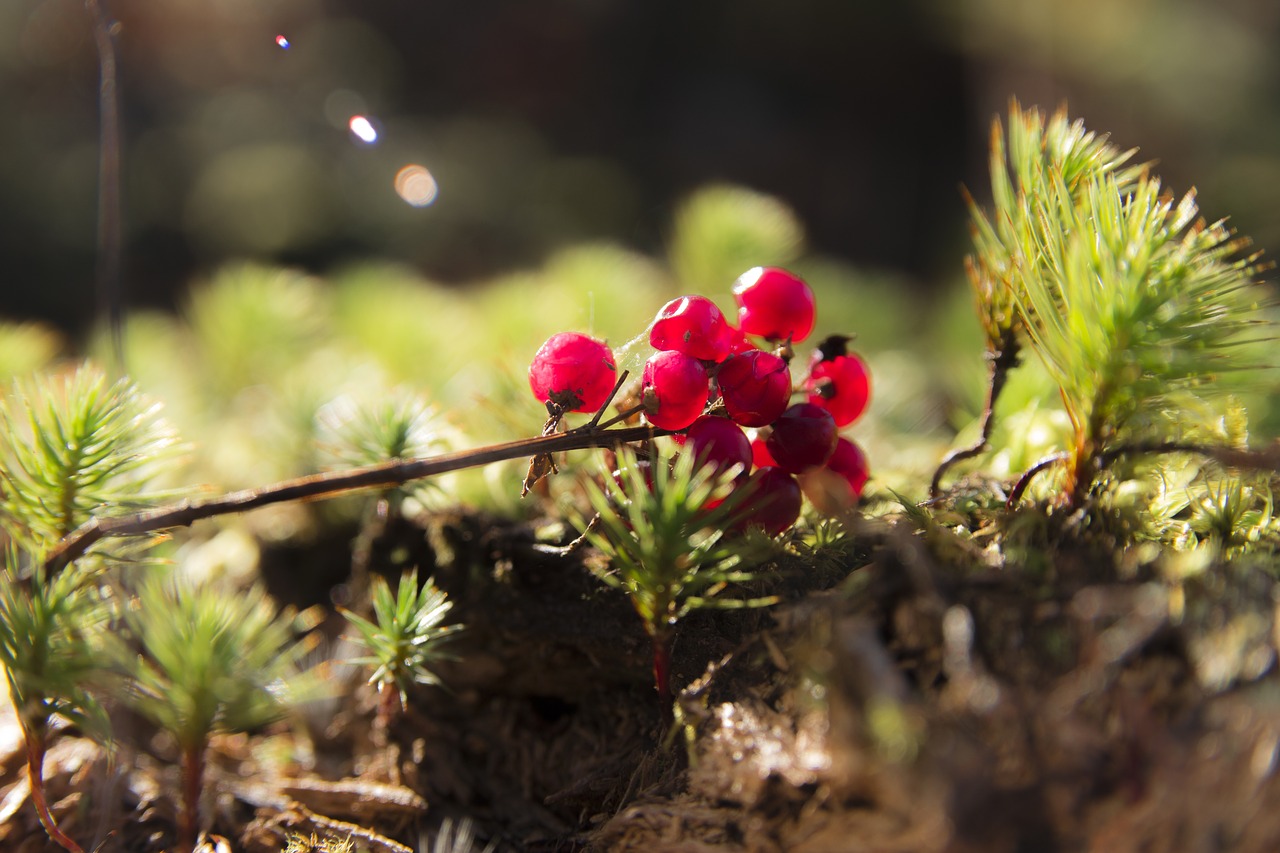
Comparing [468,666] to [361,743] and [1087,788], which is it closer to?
[361,743]

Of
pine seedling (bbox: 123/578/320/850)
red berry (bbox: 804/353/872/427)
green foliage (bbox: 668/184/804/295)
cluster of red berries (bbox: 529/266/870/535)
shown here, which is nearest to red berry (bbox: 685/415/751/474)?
cluster of red berries (bbox: 529/266/870/535)

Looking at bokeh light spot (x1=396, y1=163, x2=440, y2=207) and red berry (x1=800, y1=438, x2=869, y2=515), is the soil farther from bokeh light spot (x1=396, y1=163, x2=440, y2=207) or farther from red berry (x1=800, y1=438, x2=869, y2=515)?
bokeh light spot (x1=396, y1=163, x2=440, y2=207)

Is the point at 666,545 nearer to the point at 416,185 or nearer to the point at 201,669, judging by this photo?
the point at 201,669

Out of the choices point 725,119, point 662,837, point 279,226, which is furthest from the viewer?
point 725,119

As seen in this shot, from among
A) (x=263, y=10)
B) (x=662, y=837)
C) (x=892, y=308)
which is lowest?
(x=662, y=837)

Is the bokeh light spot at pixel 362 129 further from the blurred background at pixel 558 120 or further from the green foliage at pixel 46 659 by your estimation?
the blurred background at pixel 558 120

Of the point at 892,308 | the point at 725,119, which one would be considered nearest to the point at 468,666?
the point at 892,308

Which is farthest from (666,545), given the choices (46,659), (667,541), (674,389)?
(46,659)

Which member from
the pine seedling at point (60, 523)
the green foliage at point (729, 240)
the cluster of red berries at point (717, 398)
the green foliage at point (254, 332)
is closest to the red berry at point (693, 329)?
the cluster of red berries at point (717, 398)
